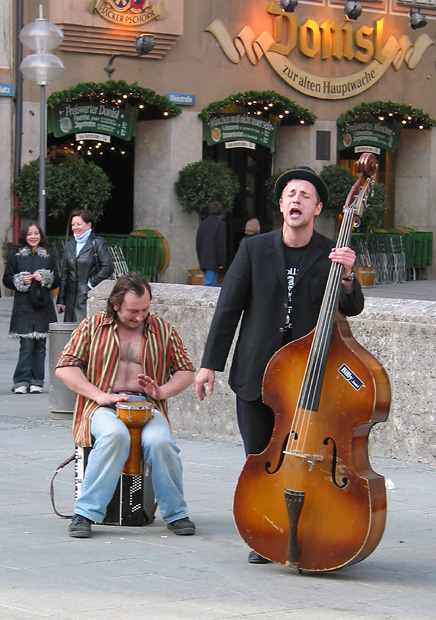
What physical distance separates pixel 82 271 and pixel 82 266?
51 millimetres

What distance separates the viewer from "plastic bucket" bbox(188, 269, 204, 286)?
2381 cm

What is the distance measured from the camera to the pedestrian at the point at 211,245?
69.6ft

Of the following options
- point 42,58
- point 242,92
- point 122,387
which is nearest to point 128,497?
point 122,387

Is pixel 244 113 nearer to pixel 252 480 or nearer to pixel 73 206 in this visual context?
pixel 73 206

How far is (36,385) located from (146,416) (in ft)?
19.3

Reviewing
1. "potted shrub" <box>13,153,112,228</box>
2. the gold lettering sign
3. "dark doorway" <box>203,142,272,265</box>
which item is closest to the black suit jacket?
"potted shrub" <box>13,153,112,228</box>

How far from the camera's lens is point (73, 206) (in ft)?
71.4

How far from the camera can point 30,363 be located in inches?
476

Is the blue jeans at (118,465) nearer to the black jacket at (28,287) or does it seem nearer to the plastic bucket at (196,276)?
the black jacket at (28,287)

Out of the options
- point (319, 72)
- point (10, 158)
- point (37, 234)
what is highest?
point (319, 72)

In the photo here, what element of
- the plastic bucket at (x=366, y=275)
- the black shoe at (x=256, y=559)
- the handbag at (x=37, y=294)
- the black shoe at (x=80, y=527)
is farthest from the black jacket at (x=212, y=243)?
the black shoe at (x=256, y=559)

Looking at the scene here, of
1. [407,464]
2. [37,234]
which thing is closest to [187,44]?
[37,234]

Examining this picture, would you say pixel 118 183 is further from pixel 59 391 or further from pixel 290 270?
pixel 290 270

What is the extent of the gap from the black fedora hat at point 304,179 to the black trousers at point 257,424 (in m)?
0.95
